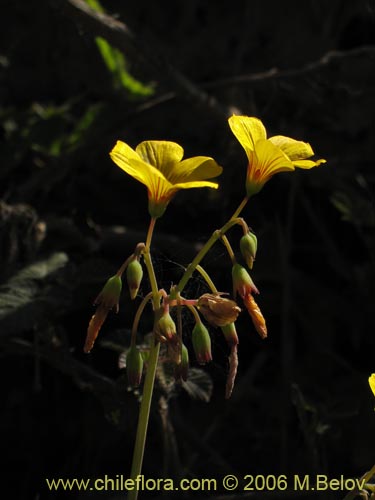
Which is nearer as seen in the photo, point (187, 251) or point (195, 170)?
point (195, 170)

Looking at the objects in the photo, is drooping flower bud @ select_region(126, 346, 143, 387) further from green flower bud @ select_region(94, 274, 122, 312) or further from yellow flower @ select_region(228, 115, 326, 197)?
yellow flower @ select_region(228, 115, 326, 197)

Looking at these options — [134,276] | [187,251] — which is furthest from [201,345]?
[187,251]

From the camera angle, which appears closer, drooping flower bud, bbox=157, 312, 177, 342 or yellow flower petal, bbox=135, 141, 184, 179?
drooping flower bud, bbox=157, 312, 177, 342

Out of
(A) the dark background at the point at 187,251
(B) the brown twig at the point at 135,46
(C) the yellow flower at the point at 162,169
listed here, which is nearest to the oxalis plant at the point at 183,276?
(C) the yellow flower at the point at 162,169

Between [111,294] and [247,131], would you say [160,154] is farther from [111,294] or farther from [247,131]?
[111,294]

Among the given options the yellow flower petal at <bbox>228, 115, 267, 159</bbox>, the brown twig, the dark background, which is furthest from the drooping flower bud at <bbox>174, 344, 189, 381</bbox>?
the brown twig

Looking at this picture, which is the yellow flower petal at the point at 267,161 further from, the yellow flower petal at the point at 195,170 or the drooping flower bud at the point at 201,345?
the drooping flower bud at the point at 201,345

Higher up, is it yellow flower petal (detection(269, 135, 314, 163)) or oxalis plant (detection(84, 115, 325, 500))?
yellow flower petal (detection(269, 135, 314, 163))
